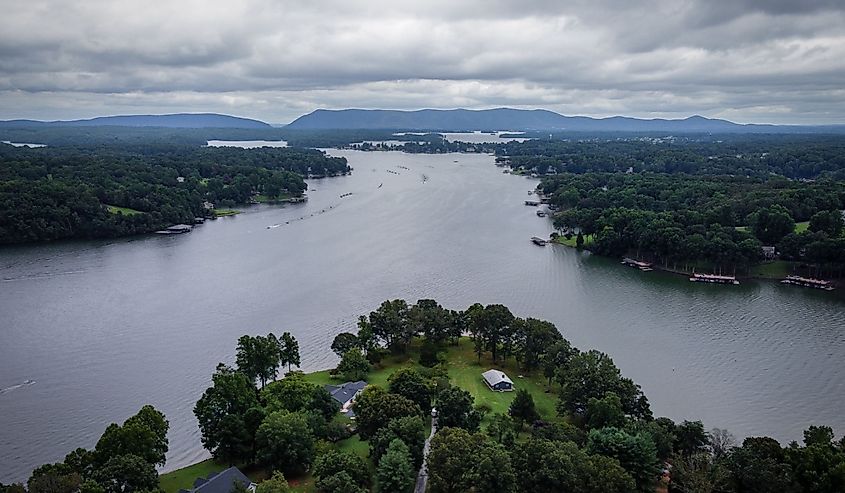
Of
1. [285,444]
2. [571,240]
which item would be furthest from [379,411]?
[571,240]

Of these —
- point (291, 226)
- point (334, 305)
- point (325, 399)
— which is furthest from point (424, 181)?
point (325, 399)

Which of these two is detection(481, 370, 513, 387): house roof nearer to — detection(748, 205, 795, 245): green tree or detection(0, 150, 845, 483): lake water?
detection(0, 150, 845, 483): lake water

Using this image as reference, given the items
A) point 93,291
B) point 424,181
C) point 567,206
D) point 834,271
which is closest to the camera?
point 93,291

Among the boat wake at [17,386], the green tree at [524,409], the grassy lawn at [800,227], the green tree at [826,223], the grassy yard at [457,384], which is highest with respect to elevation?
the green tree at [826,223]

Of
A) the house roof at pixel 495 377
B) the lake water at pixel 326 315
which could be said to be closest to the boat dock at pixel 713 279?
the lake water at pixel 326 315

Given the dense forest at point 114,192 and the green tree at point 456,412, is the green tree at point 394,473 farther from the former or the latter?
the dense forest at point 114,192

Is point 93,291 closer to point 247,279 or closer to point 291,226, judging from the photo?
point 247,279
